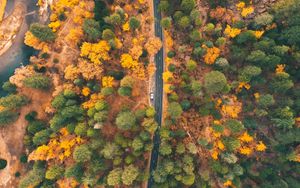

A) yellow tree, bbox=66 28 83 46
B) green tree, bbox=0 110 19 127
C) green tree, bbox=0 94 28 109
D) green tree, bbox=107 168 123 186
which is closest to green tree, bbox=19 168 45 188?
green tree, bbox=0 110 19 127

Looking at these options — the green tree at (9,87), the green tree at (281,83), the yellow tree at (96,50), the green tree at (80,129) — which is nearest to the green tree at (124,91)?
the yellow tree at (96,50)

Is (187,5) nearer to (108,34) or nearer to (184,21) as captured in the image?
(184,21)

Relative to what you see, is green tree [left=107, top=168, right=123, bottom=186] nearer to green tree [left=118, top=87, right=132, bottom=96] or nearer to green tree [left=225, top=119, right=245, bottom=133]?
green tree [left=118, top=87, right=132, bottom=96]

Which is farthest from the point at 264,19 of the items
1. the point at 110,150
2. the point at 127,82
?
the point at 110,150

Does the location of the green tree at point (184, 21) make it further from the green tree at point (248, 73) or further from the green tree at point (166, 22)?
the green tree at point (248, 73)

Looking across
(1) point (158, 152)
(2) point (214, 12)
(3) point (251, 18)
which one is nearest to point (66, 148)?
(1) point (158, 152)

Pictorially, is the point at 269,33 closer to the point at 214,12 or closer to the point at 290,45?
the point at 290,45
